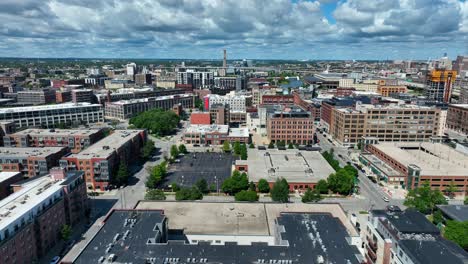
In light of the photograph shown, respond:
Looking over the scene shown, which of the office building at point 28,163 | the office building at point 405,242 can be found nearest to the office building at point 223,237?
the office building at point 405,242

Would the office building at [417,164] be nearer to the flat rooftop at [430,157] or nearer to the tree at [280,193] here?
the flat rooftop at [430,157]

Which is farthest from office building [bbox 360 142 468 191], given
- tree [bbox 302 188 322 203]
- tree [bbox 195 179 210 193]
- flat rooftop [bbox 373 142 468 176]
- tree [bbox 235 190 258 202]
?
tree [bbox 195 179 210 193]

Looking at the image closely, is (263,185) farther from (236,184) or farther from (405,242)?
(405,242)

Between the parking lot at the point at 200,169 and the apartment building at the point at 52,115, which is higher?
the apartment building at the point at 52,115

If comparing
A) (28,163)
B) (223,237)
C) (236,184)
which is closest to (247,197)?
(236,184)

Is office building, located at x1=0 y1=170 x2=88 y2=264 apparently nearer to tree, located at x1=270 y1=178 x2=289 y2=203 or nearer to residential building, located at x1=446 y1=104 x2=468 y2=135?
tree, located at x1=270 y1=178 x2=289 y2=203
